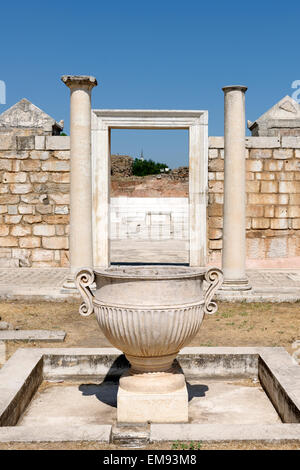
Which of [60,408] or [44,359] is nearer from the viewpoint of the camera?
[60,408]

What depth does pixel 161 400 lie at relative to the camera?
12.1 feet

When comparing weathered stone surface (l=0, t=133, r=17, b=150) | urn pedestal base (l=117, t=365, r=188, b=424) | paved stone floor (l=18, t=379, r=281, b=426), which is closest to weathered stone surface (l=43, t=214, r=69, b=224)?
weathered stone surface (l=0, t=133, r=17, b=150)

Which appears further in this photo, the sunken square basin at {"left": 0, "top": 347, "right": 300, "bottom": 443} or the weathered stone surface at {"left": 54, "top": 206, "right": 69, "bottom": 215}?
the weathered stone surface at {"left": 54, "top": 206, "right": 69, "bottom": 215}

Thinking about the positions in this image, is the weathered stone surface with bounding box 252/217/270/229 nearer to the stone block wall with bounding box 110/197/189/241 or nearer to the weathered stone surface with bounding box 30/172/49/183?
the weathered stone surface with bounding box 30/172/49/183

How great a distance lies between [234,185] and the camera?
8539 millimetres

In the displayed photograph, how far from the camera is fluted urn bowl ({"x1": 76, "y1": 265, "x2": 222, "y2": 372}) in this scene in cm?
356

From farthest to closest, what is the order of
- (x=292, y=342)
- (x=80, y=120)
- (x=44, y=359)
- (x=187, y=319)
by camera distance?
(x=80, y=120)
(x=292, y=342)
(x=44, y=359)
(x=187, y=319)

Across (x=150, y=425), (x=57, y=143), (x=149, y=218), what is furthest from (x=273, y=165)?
(x=149, y=218)

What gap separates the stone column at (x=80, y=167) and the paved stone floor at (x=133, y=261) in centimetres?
59

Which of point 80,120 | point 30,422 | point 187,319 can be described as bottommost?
point 30,422

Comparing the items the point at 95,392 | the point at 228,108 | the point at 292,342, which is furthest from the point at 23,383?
the point at 228,108

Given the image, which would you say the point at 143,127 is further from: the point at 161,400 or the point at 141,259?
the point at 161,400

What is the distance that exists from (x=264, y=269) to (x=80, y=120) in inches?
213

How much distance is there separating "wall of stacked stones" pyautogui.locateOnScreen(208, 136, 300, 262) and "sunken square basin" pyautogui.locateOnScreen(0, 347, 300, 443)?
7298mm
